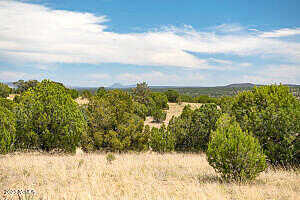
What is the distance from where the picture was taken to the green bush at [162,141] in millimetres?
15156

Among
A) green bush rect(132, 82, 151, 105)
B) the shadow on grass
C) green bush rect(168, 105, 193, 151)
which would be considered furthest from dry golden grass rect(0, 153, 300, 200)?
green bush rect(132, 82, 151, 105)

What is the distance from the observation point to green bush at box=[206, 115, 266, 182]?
260 inches

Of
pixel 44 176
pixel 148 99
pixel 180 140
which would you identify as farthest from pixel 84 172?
pixel 148 99

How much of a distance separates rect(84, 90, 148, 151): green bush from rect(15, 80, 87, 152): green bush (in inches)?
55.9

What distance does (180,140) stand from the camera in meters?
16.0

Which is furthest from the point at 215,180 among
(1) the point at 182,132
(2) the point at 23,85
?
(2) the point at 23,85

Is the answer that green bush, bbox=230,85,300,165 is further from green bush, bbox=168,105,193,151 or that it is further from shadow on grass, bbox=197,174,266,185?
green bush, bbox=168,105,193,151

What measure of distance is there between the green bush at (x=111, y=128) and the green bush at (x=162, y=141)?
1.71m

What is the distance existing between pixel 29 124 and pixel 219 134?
8.00m

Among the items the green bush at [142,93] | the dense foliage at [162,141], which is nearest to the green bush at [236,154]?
the dense foliage at [162,141]

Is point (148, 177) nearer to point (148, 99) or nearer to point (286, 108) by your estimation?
point (286, 108)

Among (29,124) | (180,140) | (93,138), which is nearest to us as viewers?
(29,124)

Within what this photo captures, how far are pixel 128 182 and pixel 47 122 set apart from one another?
5.81 metres

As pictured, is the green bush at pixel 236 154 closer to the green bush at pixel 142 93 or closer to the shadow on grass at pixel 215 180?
the shadow on grass at pixel 215 180
